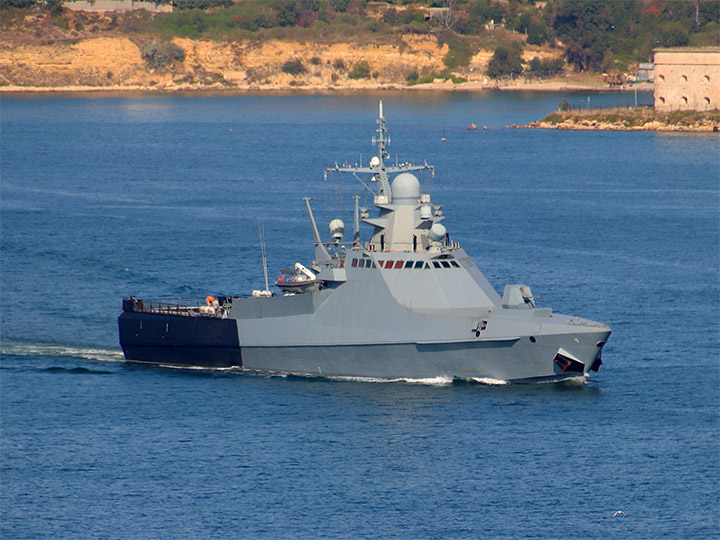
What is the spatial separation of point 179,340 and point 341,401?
31.9 ft

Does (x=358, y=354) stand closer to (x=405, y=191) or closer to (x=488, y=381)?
(x=488, y=381)

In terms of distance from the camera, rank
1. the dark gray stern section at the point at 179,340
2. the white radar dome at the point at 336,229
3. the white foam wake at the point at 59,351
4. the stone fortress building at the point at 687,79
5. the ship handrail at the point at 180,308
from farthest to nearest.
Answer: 1. the stone fortress building at the point at 687,79
2. the white foam wake at the point at 59,351
3. the ship handrail at the point at 180,308
4. the dark gray stern section at the point at 179,340
5. the white radar dome at the point at 336,229

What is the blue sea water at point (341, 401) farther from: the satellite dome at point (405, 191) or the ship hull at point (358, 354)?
the satellite dome at point (405, 191)

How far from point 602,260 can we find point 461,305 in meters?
24.2

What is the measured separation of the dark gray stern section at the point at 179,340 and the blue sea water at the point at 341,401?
940mm

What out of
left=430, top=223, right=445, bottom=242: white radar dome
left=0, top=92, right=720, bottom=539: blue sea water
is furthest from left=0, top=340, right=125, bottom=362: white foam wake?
left=430, top=223, right=445, bottom=242: white radar dome

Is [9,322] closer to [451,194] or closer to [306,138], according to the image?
[451,194]

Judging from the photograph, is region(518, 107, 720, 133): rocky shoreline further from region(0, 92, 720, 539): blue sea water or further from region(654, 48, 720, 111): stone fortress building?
region(0, 92, 720, 539): blue sea water

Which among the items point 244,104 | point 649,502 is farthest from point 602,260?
point 244,104

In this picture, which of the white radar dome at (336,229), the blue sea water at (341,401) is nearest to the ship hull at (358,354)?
the blue sea water at (341,401)

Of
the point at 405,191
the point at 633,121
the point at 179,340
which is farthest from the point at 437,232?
the point at 633,121

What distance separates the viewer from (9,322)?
57.0m

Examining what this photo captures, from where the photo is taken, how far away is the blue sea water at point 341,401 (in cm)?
3562

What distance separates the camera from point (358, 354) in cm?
4675
